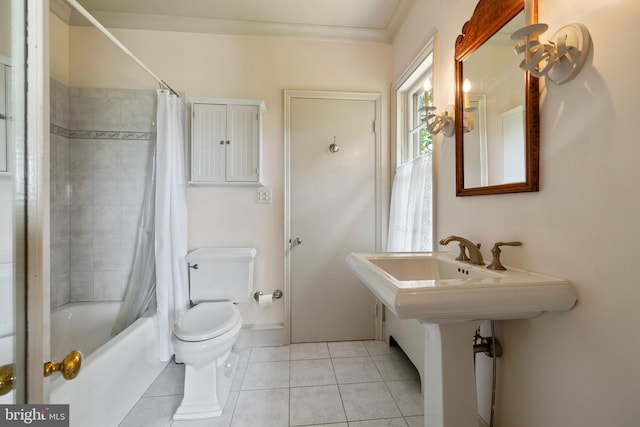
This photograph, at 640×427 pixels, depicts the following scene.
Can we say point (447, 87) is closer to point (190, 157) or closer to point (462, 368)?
point (462, 368)

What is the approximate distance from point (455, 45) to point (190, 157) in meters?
1.88

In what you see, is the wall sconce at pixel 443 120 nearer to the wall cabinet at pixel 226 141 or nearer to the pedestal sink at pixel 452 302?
the pedestal sink at pixel 452 302

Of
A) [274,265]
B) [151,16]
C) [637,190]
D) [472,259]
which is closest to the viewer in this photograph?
[637,190]

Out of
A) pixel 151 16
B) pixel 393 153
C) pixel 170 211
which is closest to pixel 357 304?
pixel 393 153

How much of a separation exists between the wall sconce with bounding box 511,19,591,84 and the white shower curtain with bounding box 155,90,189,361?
6.20 ft

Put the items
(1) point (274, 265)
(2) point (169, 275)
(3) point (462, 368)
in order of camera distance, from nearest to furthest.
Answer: (3) point (462, 368), (2) point (169, 275), (1) point (274, 265)

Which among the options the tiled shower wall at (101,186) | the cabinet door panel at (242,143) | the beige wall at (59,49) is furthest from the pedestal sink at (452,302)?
the beige wall at (59,49)

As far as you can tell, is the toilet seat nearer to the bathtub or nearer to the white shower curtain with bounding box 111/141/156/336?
the bathtub

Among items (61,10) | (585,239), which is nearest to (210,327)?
(585,239)

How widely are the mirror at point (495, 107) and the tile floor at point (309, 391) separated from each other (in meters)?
1.27

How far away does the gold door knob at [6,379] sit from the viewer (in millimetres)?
439

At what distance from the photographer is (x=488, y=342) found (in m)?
1.01

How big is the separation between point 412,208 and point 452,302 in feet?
3.47

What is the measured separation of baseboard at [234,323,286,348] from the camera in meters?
2.04
